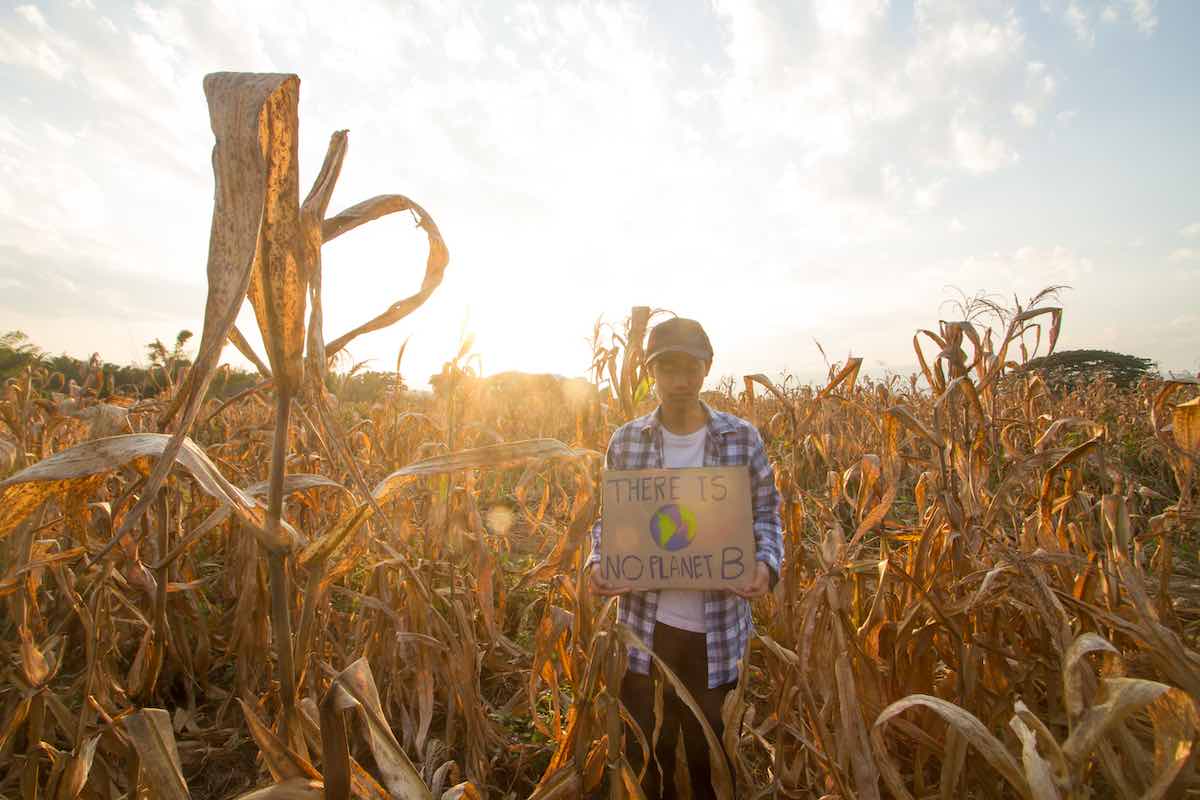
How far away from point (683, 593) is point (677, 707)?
0.37m

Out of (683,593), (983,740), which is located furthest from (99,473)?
(683,593)

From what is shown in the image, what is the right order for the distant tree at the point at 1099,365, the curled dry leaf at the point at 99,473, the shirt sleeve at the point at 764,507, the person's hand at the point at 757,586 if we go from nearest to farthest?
the curled dry leaf at the point at 99,473 → the person's hand at the point at 757,586 → the shirt sleeve at the point at 764,507 → the distant tree at the point at 1099,365

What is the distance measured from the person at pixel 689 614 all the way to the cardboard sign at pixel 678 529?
156 mm

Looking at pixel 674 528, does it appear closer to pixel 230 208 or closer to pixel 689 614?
pixel 689 614

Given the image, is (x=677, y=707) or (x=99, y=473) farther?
(x=677, y=707)

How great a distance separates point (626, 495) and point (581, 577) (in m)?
0.36

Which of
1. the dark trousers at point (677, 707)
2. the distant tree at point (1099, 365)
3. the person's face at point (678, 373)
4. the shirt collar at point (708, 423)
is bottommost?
the dark trousers at point (677, 707)

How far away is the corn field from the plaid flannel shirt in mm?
143

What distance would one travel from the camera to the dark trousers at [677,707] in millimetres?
1954

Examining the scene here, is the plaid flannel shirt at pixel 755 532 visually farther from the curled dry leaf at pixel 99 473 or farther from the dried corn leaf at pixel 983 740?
the curled dry leaf at pixel 99 473

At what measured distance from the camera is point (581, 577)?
1.96 m

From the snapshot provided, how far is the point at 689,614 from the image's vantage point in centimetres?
198

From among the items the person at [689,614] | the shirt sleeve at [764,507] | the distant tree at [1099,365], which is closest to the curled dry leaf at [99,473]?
the person at [689,614]

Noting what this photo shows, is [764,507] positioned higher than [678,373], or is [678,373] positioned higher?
[678,373]
